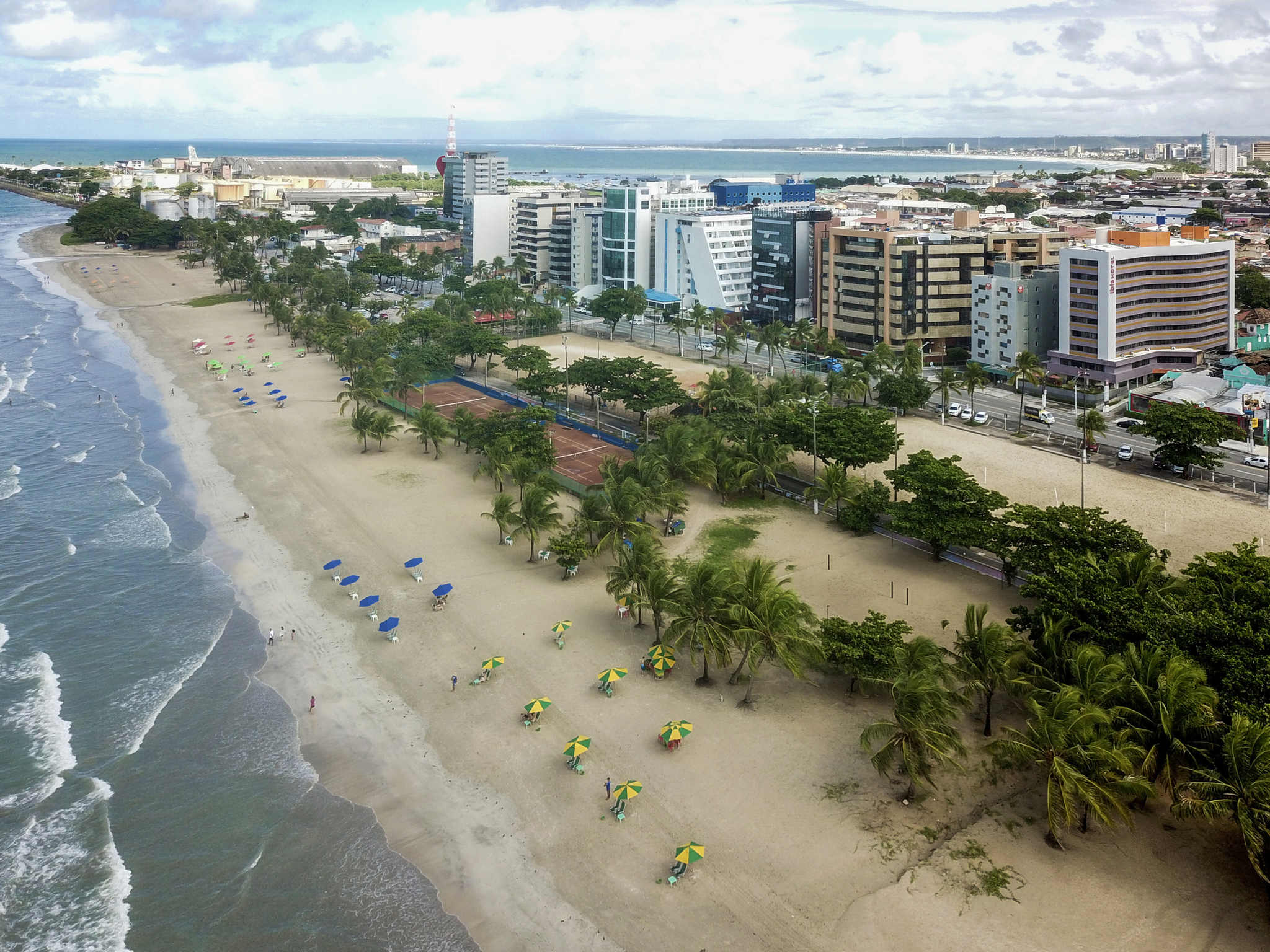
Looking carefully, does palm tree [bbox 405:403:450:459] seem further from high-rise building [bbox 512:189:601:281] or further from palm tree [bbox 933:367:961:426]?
high-rise building [bbox 512:189:601:281]

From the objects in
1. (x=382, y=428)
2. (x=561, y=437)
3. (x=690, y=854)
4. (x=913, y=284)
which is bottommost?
(x=690, y=854)

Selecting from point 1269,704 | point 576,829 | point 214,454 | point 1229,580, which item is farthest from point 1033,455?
point 214,454

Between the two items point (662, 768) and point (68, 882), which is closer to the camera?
point (68, 882)

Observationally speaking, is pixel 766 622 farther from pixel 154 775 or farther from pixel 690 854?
pixel 154 775

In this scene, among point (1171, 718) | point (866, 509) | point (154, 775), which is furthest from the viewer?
point (866, 509)

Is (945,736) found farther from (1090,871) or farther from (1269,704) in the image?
(1269,704)

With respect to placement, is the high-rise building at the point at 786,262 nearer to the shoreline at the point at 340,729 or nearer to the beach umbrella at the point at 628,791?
the shoreline at the point at 340,729

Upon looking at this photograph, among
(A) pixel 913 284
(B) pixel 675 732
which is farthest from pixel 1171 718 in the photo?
(A) pixel 913 284
